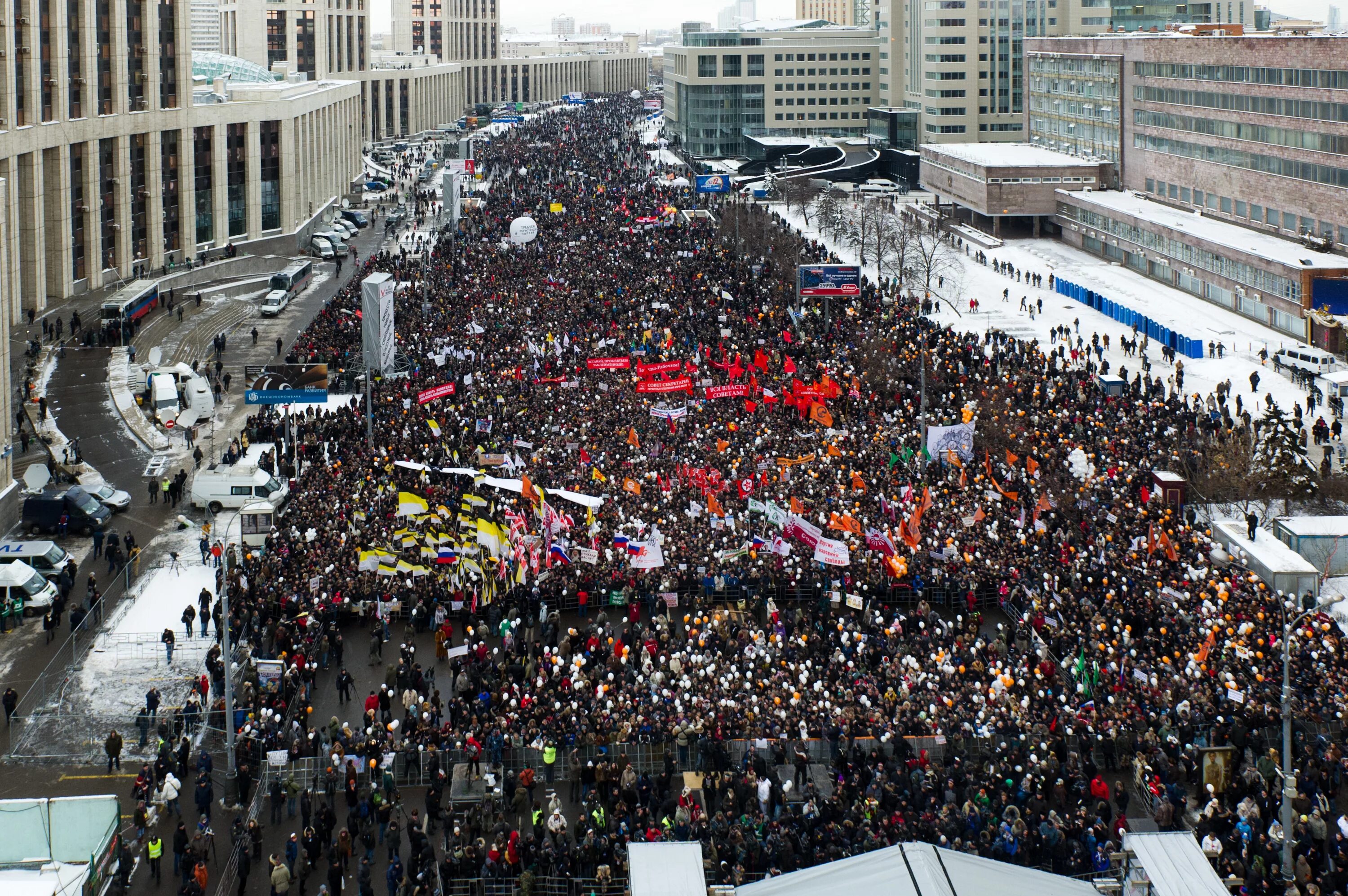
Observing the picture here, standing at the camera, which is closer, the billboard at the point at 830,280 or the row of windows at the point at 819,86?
the billboard at the point at 830,280

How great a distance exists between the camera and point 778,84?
140750mm

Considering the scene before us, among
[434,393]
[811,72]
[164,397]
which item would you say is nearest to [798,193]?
[811,72]

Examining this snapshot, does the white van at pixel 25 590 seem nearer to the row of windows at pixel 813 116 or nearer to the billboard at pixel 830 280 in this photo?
the billboard at pixel 830 280

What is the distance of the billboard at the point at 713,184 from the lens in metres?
101

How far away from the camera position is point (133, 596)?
32.2 meters

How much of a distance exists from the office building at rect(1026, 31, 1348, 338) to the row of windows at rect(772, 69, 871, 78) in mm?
49396

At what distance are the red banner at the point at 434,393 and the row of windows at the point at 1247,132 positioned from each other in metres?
39.5

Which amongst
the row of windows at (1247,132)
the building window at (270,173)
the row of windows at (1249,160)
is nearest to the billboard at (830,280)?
the row of windows at (1249,160)

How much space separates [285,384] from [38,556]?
638 inches

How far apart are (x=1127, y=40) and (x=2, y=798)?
75842mm

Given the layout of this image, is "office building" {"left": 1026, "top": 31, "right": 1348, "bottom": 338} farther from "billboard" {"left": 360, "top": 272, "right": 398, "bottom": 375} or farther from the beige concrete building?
"billboard" {"left": 360, "top": 272, "right": 398, "bottom": 375}

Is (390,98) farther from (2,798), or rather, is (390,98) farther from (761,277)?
(2,798)

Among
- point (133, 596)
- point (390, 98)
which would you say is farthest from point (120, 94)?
point (390, 98)

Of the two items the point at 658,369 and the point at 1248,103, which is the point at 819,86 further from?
the point at 658,369
